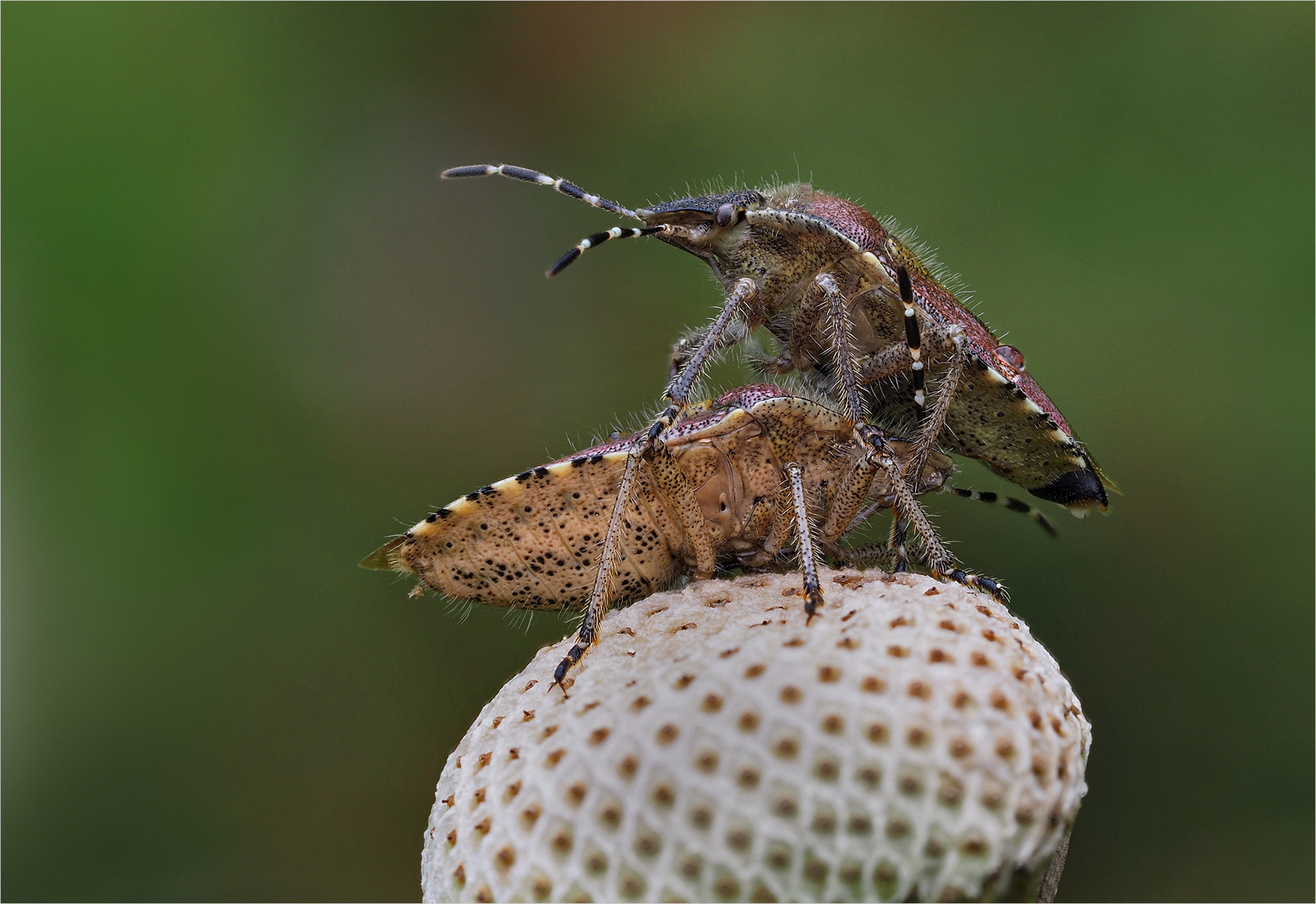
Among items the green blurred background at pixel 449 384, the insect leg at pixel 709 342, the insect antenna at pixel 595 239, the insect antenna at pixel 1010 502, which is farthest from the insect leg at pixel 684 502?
the green blurred background at pixel 449 384

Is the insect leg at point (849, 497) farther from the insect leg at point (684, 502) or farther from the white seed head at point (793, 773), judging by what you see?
→ the white seed head at point (793, 773)

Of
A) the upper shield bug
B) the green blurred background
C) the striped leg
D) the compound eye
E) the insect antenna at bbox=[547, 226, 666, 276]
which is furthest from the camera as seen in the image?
the green blurred background

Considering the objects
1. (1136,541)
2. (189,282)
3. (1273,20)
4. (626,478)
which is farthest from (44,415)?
(1273,20)

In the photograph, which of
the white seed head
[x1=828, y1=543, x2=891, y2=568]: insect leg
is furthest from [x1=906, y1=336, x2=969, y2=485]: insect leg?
the white seed head

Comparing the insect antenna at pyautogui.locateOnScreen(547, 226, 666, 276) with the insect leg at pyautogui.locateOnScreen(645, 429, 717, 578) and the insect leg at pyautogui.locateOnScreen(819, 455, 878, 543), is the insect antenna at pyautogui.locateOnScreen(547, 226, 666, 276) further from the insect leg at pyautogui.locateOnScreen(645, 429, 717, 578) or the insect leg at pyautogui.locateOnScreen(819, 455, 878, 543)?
the insect leg at pyautogui.locateOnScreen(819, 455, 878, 543)

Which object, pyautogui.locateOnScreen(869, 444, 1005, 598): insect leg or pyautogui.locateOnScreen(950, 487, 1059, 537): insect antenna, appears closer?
pyautogui.locateOnScreen(869, 444, 1005, 598): insect leg

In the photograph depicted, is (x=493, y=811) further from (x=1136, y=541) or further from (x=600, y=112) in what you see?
(x=600, y=112)

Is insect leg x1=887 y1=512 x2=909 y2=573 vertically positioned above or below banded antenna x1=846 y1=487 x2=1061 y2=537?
below
